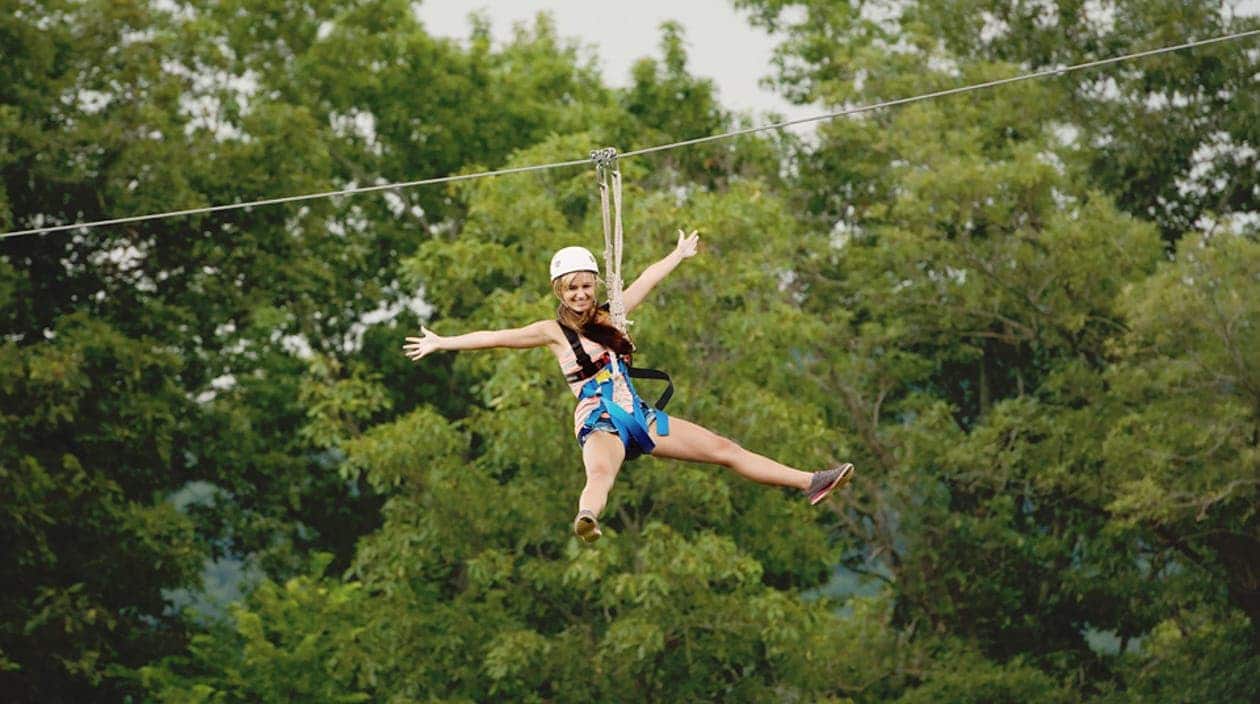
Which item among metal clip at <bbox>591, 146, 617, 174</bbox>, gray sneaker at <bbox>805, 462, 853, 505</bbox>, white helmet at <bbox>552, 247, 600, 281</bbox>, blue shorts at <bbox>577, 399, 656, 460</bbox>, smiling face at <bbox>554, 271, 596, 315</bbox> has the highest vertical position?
metal clip at <bbox>591, 146, 617, 174</bbox>

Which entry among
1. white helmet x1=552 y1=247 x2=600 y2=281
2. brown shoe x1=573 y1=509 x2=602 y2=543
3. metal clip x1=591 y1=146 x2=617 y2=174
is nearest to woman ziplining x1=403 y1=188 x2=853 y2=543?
white helmet x1=552 y1=247 x2=600 y2=281

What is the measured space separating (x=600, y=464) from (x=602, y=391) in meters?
0.28

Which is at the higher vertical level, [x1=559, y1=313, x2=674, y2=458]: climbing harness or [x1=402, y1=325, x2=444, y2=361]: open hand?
[x1=402, y1=325, x2=444, y2=361]: open hand

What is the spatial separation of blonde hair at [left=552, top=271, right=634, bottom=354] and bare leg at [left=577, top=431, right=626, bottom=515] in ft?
0.98

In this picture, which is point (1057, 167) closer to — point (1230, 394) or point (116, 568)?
point (1230, 394)

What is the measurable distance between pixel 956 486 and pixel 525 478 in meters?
5.73

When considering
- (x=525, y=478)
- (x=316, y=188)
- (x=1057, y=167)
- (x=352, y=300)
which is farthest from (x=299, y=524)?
(x=1057, y=167)

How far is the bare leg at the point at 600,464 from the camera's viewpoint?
256 inches

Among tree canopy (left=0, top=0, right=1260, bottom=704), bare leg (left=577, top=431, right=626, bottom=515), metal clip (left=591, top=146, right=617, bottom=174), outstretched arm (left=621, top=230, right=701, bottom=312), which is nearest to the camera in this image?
bare leg (left=577, top=431, right=626, bottom=515)

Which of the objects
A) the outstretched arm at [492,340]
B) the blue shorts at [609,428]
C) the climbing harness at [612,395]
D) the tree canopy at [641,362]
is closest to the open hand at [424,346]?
the outstretched arm at [492,340]

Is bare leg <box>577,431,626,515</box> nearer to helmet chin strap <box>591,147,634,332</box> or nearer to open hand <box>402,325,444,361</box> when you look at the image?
helmet chin strap <box>591,147,634,332</box>

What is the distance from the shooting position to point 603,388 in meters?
6.89

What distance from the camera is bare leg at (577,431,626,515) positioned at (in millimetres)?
6500

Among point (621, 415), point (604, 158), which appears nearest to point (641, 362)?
point (604, 158)
